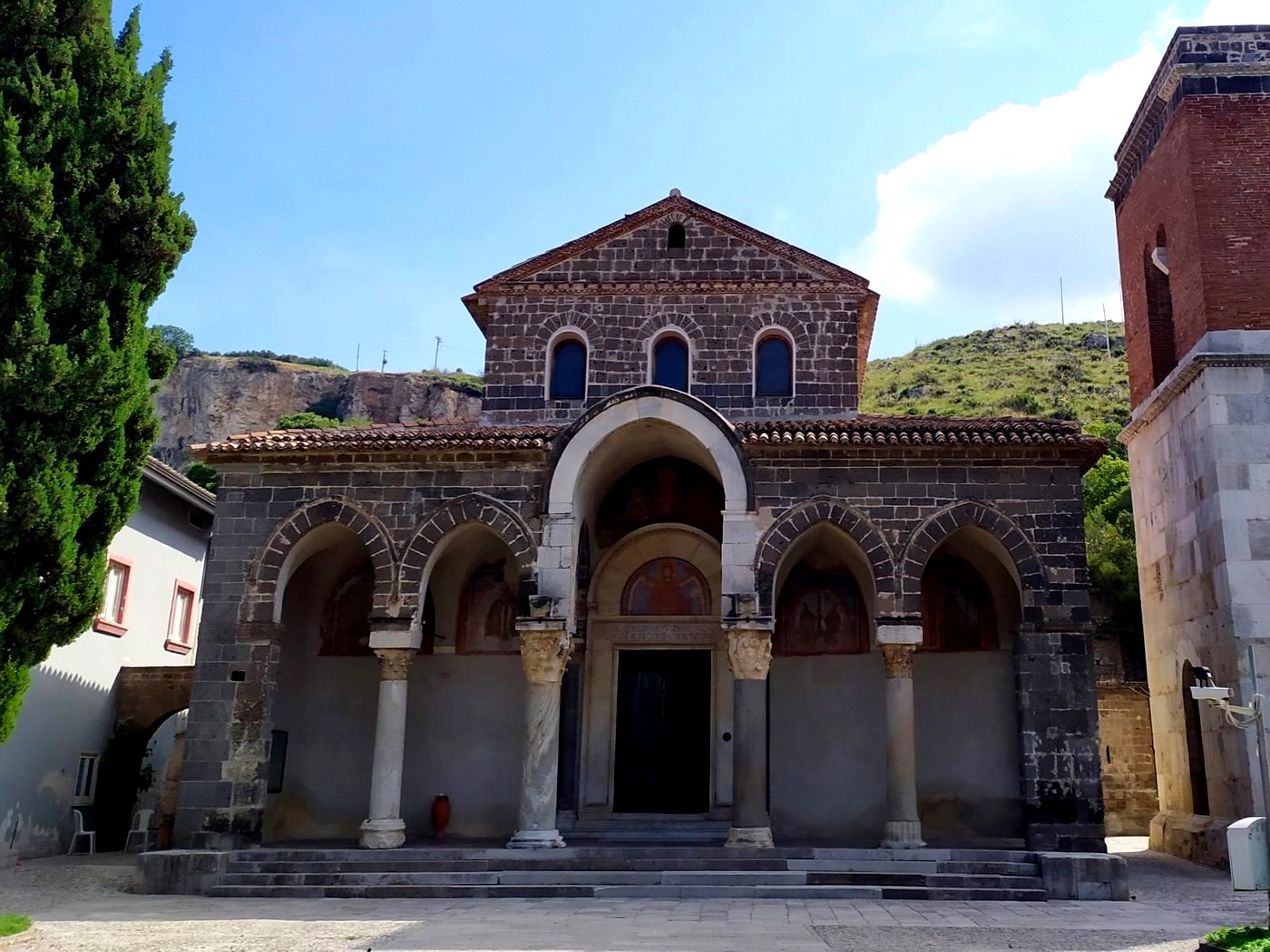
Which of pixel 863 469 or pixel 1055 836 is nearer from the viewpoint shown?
pixel 1055 836

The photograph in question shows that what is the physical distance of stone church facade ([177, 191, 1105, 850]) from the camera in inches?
589

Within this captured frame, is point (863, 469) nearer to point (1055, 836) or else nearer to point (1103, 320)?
point (1055, 836)

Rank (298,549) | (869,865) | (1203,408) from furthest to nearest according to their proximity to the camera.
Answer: (298,549), (1203,408), (869,865)

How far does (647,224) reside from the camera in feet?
64.8

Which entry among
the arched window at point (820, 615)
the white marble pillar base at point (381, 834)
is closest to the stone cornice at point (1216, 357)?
the arched window at point (820, 615)

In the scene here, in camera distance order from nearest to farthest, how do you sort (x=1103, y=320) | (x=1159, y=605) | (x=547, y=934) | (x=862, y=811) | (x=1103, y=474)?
(x=547, y=934)
(x=862, y=811)
(x=1159, y=605)
(x=1103, y=474)
(x=1103, y=320)

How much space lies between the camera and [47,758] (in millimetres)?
18625

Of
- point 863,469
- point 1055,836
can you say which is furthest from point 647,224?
point 1055,836

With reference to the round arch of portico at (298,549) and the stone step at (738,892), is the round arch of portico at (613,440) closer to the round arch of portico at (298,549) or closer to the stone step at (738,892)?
the round arch of portico at (298,549)

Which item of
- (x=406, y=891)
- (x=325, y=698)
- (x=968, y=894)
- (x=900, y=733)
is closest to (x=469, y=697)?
(x=325, y=698)

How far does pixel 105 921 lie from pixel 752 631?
8143mm

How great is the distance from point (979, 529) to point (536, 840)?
7.31 metres

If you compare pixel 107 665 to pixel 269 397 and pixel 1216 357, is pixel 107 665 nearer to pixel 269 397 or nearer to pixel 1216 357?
pixel 1216 357

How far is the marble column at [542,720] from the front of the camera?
573 inches
